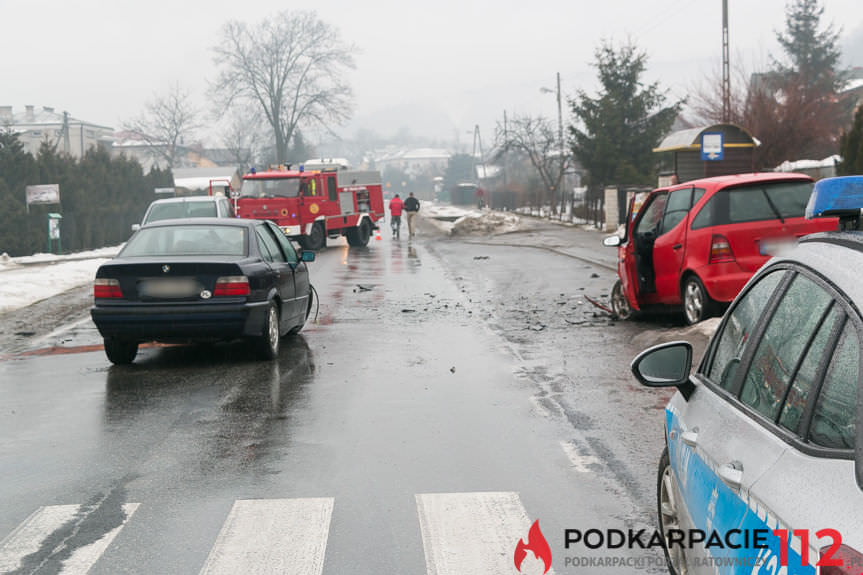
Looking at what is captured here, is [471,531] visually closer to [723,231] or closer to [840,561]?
[840,561]

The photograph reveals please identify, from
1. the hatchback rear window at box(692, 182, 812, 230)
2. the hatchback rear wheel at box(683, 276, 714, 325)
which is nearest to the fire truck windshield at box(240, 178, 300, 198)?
the hatchback rear wheel at box(683, 276, 714, 325)

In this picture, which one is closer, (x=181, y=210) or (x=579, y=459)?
(x=579, y=459)

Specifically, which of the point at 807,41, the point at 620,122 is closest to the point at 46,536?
the point at 620,122

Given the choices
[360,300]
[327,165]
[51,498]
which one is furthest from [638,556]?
[327,165]

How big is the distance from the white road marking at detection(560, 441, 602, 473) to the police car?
2468 millimetres

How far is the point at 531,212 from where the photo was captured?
6638 cm

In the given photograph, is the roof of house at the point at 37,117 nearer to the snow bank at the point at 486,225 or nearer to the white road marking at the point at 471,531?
the snow bank at the point at 486,225

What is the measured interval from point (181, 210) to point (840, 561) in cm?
2395

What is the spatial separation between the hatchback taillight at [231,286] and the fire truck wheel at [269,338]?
0.43m

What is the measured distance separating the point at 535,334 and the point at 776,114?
96.5ft

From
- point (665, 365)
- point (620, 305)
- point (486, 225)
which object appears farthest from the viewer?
point (486, 225)

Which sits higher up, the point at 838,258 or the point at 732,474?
the point at 838,258

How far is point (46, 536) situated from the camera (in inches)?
204

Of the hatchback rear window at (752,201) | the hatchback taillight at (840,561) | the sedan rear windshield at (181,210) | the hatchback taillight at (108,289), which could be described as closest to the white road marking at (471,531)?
the hatchback taillight at (840,561)
